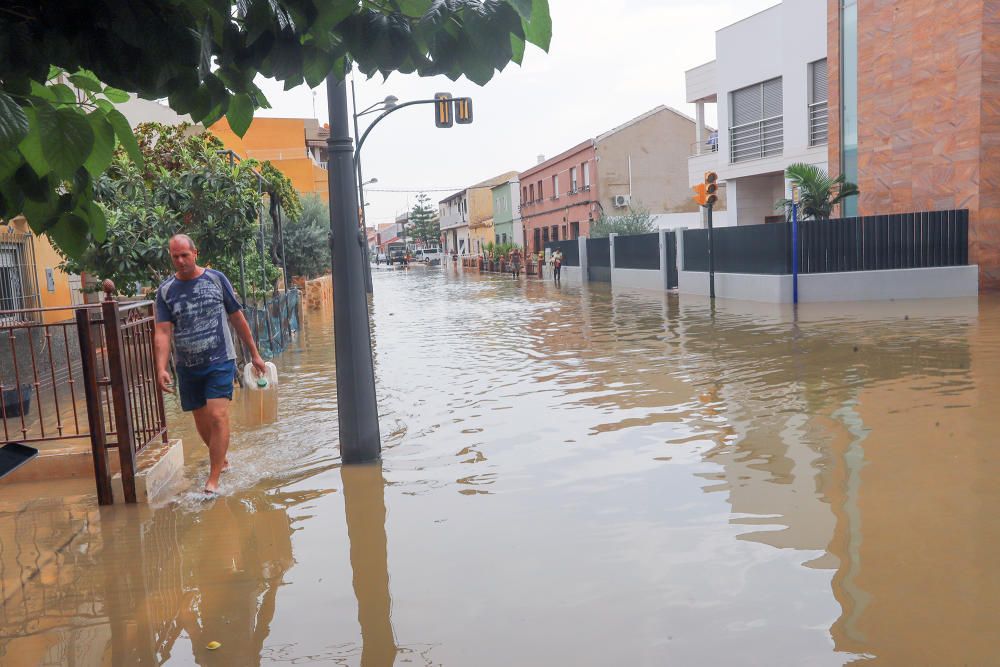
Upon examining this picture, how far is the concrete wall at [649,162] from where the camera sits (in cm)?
4116

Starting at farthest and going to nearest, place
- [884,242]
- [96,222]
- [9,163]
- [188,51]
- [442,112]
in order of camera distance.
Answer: [442,112], [884,242], [96,222], [9,163], [188,51]

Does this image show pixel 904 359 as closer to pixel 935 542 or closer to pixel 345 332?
pixel 935 542

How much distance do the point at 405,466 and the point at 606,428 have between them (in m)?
1.77

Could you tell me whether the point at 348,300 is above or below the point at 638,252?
above

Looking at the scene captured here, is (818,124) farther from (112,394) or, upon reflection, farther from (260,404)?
(112,394)

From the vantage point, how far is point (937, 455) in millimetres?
5820

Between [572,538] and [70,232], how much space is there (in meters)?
2.81

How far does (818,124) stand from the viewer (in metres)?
23.3

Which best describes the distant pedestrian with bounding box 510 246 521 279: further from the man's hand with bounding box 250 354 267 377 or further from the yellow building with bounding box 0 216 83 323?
the man's hand with bounding box 250 354 267 377

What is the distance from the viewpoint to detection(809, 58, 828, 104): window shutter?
22.9 m

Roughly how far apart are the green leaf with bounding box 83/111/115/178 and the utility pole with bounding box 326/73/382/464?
11.0 feet

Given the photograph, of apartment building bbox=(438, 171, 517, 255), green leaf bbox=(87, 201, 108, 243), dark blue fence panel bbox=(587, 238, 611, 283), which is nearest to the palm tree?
dark blue fence panel bbox=(587, 238, 611, 283)

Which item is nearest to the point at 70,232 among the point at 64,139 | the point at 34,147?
the point at 34,147

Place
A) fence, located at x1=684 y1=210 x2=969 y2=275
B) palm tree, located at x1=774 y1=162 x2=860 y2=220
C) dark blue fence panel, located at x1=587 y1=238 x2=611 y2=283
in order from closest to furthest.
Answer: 1. fence, located at x1=684 y1=210 x2=969 y2=275
2. palm tree, located at x1=774 y1=162 x2=860 y2=220
3. dark blue fence panel, located at x1=587 y1=238 x2=611 y2=283
